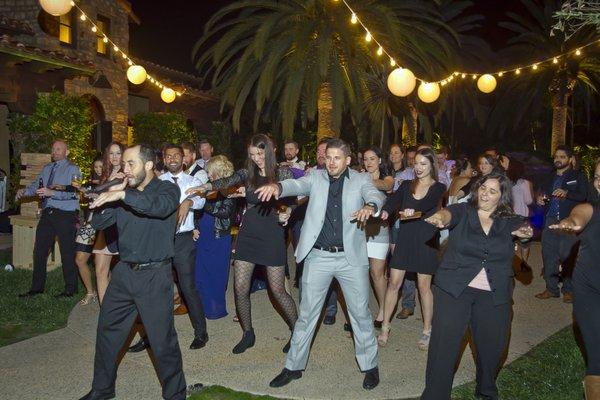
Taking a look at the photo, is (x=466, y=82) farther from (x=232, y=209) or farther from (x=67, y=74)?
(x=232, y=209)

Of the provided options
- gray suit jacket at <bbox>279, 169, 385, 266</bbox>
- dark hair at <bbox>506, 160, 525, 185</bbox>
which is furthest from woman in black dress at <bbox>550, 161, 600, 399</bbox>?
dark hair at <bbox>506, 160, 525, 185</bbox>

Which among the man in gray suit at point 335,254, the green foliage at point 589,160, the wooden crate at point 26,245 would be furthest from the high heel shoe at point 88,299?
the green foliage at point 589,160

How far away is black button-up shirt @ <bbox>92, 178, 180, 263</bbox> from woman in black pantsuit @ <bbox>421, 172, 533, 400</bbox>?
73.4 inches

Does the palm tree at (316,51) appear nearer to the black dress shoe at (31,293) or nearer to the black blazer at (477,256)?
the black dress shoe at (31,293)

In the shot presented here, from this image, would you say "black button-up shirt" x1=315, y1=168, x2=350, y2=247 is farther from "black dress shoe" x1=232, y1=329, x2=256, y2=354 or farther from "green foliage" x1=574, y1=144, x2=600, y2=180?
"green foliage" x1=574, y1=144, x2=600, y2=180

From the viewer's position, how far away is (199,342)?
554 cm

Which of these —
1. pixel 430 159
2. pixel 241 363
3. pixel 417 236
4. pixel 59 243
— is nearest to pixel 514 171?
pixel 430 159

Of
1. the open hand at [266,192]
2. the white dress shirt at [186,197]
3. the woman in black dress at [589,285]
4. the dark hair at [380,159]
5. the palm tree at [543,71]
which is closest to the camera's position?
the woman in black dress at [589,285]

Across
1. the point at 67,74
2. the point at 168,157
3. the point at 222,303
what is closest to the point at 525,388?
the point at 222,303

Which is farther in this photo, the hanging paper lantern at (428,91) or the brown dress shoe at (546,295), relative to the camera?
the hanging paper lantern at (428,91)

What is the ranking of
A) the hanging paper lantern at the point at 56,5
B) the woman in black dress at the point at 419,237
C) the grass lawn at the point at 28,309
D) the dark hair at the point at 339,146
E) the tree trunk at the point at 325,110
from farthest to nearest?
the tree trunk at the point at 325,110
the hanging paper lantern at the point at 56,5
the grass lawn at the point at 28,309
the woman in black dress at the point at 419,237
the dark hair at the point at 339,146

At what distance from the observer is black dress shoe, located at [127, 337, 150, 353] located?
5395 millimetres

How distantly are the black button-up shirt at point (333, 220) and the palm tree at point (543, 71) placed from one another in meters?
16.0

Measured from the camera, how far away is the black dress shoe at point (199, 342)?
18.1 feet
